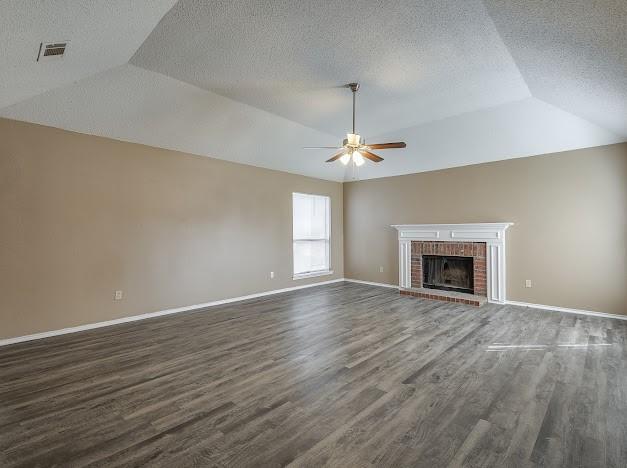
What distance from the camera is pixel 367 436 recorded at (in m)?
1.94

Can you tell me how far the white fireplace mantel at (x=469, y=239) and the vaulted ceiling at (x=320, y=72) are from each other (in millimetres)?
1298

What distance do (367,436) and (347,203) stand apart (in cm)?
641

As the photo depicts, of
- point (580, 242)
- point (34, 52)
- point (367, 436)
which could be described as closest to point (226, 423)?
point (367, 436)

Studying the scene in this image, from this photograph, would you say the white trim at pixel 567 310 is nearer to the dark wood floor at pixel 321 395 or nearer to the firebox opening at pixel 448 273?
the dark wood floor at pixel 321 395

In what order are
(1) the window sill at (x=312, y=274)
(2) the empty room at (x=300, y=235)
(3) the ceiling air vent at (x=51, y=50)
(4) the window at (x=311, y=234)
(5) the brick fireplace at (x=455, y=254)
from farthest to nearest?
(4) the window at (x=311, y=234), (1) the window sill at (x=312, y=274), (5) the brick fireplace at (x=455, y=254), (3) the ceiling air vent at (x=51, y=50), (2) the empty room at (x=300, y=235)

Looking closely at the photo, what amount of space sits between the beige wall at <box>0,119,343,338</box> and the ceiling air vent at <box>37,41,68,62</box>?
187cm

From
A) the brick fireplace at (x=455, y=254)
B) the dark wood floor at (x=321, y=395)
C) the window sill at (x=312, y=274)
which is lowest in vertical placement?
the dark wood floor at (x=321, y=395)

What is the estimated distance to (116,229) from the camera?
4.42 meters

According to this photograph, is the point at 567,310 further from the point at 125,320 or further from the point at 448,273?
the point at 125,320

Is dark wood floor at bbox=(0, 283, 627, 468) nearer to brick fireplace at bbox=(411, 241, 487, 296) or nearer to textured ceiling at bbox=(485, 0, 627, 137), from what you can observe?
brick fireplace at bbox=(411, 241, 487, 296)

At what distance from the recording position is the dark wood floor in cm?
181

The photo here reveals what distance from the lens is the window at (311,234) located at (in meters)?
7.15

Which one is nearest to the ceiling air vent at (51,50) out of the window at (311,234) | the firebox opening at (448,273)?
the window at (311,234)

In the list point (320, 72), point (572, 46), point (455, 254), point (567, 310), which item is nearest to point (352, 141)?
point (320, 72)
